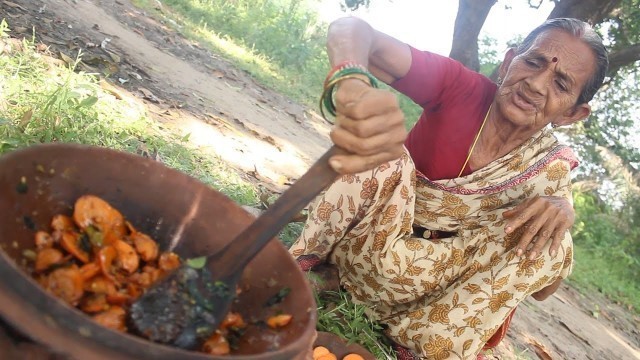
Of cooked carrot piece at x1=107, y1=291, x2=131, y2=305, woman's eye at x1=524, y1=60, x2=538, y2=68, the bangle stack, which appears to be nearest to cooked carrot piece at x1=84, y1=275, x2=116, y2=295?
cooked carrot piece at x1=107, y1=291, x2=131, y2=305

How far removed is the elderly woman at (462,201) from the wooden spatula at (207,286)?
113 cm

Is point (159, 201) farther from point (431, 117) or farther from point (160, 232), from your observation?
point (431, 117)

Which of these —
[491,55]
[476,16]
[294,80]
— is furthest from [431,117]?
[491,55]

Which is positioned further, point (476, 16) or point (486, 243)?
point (476, 16)

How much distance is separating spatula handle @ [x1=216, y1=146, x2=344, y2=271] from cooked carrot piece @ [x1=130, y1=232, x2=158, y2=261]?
190mm

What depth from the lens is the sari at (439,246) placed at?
2615 mm

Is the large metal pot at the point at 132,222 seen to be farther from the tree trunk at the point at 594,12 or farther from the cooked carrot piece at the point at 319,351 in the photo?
the tree trunk at the point at 594,12

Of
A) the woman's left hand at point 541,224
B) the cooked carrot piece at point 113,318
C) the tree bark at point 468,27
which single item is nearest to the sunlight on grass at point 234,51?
the tree bark at point 468,27

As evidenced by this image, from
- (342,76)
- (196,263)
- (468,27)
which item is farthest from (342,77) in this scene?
(468,27)

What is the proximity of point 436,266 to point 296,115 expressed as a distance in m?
4.86

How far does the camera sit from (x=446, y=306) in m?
2.74

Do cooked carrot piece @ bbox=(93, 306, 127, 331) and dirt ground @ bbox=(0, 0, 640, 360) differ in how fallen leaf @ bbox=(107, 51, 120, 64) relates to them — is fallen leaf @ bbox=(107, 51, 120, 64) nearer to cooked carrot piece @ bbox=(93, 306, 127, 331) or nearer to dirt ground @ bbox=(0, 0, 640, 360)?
dirt ground @ bbox=(0, 0, 640, 360)

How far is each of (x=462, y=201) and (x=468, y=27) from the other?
4411 mm

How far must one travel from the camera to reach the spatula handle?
137cm
